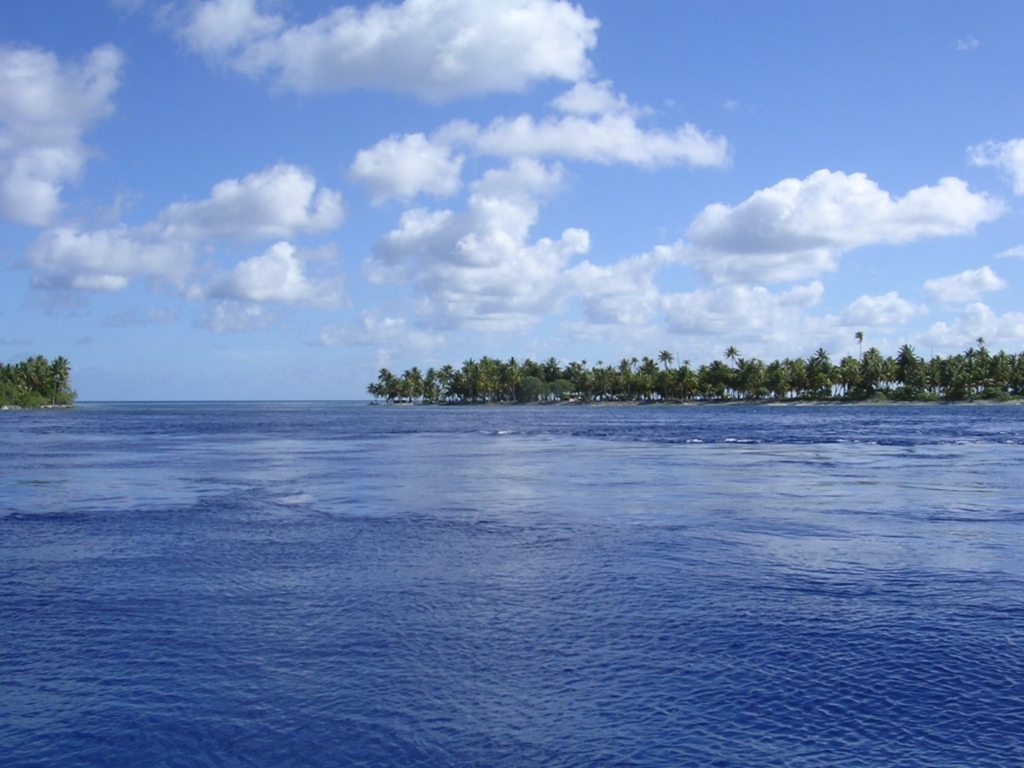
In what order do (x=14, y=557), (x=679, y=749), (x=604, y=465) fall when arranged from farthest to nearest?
(x=604, y=465) → (x=14, y=557) → (x=679, y=749)

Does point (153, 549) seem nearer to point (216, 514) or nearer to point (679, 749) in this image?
point (216, 514)

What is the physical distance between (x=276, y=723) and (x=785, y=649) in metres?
8.56

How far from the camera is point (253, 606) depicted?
18719 mm

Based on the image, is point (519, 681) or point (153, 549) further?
point (153, 549)

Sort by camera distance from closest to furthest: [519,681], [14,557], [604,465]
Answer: [519,681] < [14,557] < [604,465]

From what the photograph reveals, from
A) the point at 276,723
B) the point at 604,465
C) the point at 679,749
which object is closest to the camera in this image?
the point at 679,749

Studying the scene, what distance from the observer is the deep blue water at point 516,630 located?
1220 centimetres

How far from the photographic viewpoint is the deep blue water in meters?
12.2

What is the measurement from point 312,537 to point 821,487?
78.1 feet

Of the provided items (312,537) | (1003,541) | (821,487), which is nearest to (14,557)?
(312,537)

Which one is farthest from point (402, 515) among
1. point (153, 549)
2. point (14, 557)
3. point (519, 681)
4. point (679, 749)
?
point (679, 749)

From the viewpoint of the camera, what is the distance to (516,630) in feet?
55.6

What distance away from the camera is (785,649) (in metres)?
15.6

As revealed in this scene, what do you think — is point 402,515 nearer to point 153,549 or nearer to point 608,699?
point 153,549
